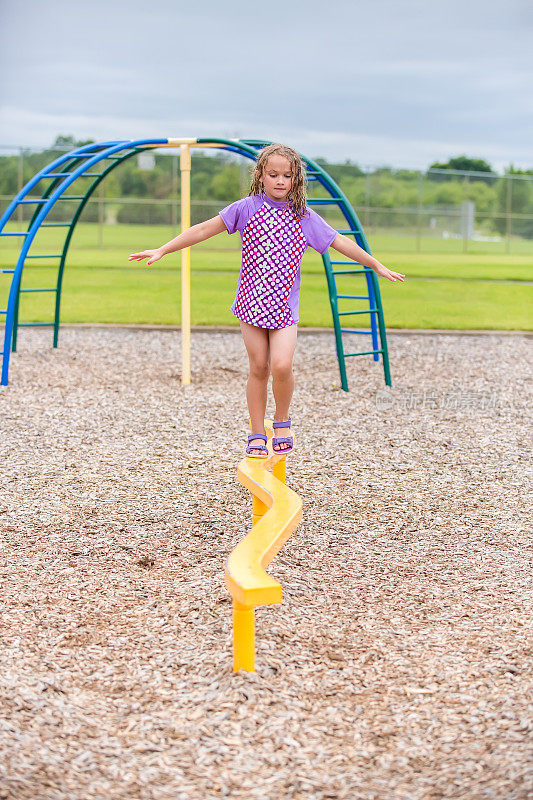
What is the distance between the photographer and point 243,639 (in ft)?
9.55

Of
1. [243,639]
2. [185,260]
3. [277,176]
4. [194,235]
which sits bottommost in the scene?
[243,639]

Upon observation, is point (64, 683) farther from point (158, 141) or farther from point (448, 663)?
point (158, 141)

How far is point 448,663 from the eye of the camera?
3.12m

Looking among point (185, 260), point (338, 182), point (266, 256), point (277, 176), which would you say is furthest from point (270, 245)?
point (338, 182)

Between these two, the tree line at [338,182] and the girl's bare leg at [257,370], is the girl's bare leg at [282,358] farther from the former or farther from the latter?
the tree line at [338,182]

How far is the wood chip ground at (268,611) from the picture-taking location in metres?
2.51

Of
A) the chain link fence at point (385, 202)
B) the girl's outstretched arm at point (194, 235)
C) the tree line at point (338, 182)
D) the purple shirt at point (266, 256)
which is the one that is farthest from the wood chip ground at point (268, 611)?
the tree line at point (338, 182)

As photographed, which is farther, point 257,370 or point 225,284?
point 225,284

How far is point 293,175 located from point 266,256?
39 centimetres

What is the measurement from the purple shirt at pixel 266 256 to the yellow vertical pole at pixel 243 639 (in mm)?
1635

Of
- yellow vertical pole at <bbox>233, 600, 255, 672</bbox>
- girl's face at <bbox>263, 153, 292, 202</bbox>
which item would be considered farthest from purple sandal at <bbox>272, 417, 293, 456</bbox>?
yellow vertical pole at <bbox>233, 600, 255, 672</bbox>

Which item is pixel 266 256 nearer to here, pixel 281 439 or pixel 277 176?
pixel 277 176

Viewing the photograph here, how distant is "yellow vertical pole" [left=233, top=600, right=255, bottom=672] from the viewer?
290cm

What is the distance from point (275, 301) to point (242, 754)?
2.18 m
